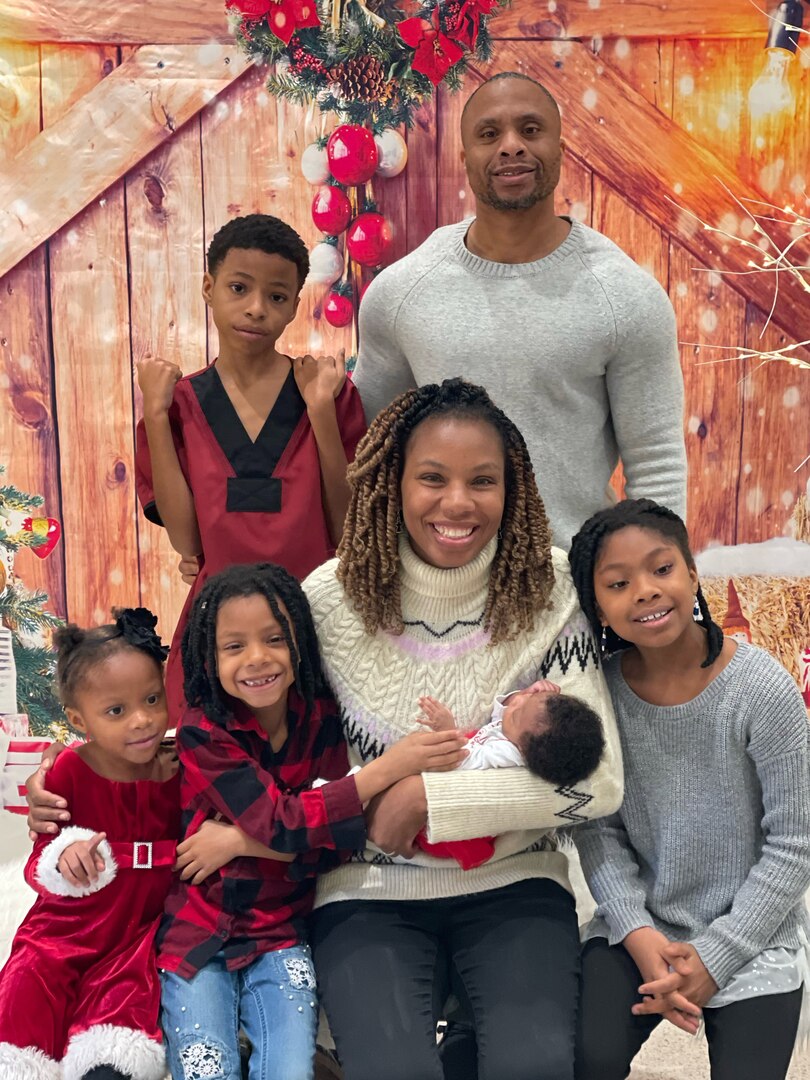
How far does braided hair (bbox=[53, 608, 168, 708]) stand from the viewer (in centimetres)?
148

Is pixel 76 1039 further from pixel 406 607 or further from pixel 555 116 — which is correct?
pixel 555 116

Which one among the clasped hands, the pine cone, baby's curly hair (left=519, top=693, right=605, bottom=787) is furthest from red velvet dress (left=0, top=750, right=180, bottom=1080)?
the pine cone

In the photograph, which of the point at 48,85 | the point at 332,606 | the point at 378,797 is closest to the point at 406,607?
the point at 332,606

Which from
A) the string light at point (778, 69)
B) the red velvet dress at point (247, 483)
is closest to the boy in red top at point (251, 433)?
the red velvet dress at point (247, 483)

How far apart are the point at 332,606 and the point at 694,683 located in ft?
1.72

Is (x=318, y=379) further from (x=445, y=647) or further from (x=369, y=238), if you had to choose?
(x=369, y=238)

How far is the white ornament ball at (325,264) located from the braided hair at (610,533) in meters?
1.47

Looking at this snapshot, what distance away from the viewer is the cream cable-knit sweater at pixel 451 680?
56.8 inches

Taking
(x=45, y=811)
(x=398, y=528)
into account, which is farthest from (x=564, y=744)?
(x=45, y=811)

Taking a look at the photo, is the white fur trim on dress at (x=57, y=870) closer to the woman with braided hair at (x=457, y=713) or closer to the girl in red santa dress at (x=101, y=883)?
the girl in red santa dress at (x=101, y=883)

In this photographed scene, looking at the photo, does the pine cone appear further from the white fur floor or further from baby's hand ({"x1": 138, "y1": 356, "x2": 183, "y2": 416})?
the white fur floor

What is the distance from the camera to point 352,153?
105 inches

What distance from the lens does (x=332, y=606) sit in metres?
1.54

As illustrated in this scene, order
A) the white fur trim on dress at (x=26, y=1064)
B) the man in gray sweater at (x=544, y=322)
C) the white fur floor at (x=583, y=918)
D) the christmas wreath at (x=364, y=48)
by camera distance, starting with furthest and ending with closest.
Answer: the christmas wreath at (x=364, y=48)
the white fur floor at (x=583, y=918)
the man in gray sweater at (x=544, y=322)
the white fur trim on dress at (x=26, y=1064)
